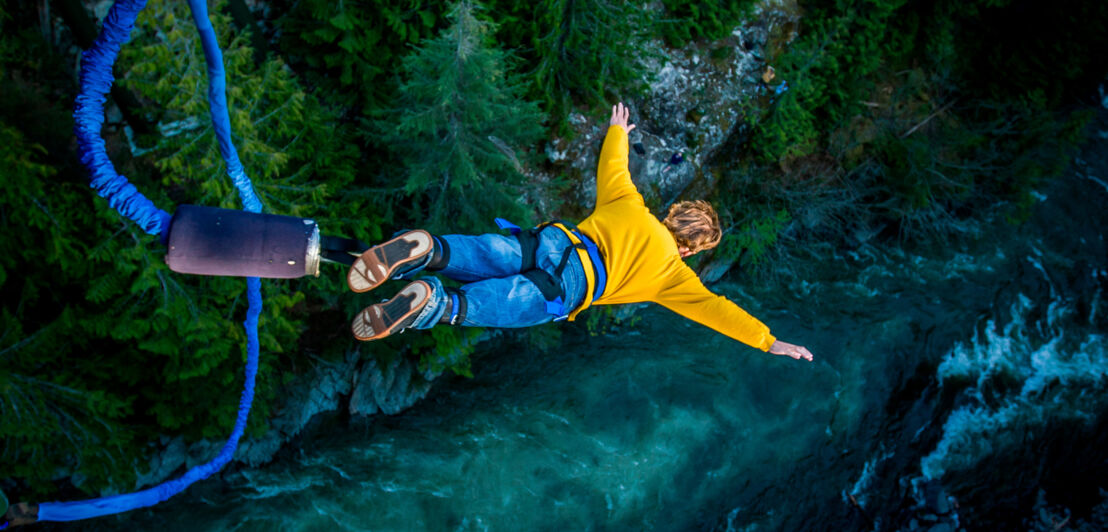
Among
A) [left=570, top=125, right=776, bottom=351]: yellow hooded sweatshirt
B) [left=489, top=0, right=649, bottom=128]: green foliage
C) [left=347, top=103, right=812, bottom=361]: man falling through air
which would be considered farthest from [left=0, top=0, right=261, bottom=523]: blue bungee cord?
[left=489, top=0, right=649, bottom=128]: green foliage

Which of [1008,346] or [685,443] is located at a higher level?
[1008,346]

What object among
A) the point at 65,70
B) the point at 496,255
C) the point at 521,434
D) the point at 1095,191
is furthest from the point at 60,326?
the point at 1095,191

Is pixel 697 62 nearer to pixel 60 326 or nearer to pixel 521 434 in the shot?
pixel 521 434

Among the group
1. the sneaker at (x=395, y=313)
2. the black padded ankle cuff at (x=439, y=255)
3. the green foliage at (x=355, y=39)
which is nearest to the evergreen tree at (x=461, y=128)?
the green foliage at (x=355, y=39)

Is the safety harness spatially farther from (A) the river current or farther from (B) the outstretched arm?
(A) the river current

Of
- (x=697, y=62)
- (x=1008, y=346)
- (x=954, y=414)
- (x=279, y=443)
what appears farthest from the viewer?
(x=1008, y=346)
